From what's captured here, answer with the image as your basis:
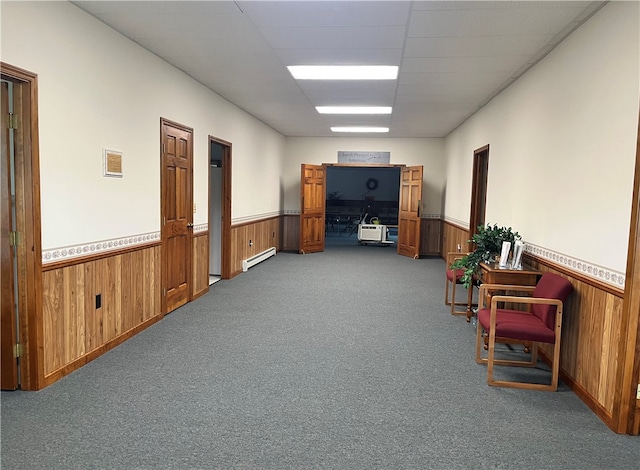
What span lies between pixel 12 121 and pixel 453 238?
7293 millimetres

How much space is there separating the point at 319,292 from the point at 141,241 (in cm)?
258

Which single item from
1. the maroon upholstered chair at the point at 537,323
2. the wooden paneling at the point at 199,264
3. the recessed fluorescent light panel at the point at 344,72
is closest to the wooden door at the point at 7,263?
the wooden paneling at the point at 199,264

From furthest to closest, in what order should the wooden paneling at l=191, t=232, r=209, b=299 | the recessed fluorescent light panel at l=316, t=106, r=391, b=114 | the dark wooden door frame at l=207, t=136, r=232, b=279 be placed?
the recessed fluorescent light panel at l=316, t=106, r=391, b=114 < the dark wooden door frame at l=207, t=136, r=232, b=279 < the wooden paneling at l=191, t=232, r=209, b=299

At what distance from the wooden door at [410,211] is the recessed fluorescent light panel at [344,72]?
4696 millimetres

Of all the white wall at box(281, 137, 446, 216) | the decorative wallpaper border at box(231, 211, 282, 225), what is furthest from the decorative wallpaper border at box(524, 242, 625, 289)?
the white wall at box(281, 137, 446, 216)

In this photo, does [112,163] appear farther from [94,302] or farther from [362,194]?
[362,194]

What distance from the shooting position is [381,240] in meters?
11.6

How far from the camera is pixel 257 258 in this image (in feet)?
26.9

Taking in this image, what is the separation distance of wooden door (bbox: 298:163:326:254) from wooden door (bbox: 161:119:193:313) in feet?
14.8

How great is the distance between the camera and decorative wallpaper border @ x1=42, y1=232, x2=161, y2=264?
3.06 m

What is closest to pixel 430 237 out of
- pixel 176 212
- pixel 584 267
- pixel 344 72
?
pixel 344 72

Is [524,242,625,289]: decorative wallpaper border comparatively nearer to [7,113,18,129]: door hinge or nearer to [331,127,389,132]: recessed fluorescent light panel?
[7,113,18,129]: door hinge

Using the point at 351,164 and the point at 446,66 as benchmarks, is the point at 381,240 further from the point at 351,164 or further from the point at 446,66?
the point at 446,66

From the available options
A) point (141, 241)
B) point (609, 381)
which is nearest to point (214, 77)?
point (141, 241)
